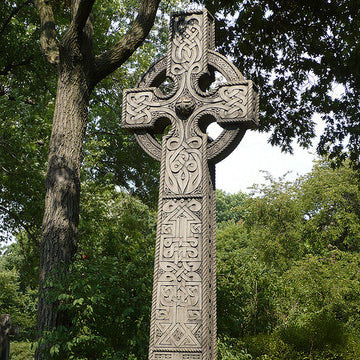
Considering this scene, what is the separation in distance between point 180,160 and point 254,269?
5452mm

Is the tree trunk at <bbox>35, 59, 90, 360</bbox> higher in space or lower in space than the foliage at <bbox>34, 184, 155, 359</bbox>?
higher

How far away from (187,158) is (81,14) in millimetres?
4380

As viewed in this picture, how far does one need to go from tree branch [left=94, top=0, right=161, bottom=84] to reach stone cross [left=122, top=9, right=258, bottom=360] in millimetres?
3257

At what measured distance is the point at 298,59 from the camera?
11945 mm

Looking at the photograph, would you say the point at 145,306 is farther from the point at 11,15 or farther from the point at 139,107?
the point at 11,15

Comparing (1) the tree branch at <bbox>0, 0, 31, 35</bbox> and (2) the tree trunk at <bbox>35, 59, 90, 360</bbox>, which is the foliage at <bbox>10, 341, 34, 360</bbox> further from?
(2) the tree trunk at <bbox>35, 59, 90, 360</bbox>

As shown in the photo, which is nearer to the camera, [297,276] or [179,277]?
[179,277]

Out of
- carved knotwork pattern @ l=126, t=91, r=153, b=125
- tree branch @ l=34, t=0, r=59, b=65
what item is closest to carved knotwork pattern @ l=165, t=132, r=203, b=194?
carved knotwork pattern @ l=126, t=91, r=153, b=125

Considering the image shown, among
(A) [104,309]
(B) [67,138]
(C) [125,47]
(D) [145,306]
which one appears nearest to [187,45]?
(D) [145,306]

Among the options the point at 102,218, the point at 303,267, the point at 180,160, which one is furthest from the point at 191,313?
the point at 303,267

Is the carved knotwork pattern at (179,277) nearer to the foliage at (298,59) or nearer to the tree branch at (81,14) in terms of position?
the tree branch at (81,14)

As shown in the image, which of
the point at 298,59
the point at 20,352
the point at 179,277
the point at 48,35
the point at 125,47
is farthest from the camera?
the point at 20,352

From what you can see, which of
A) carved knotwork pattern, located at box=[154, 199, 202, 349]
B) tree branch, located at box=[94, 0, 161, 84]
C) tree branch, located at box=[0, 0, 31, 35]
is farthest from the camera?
tree branch, located at box=[0, 0, 31, 35]

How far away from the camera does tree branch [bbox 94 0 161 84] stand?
26.3 feet
